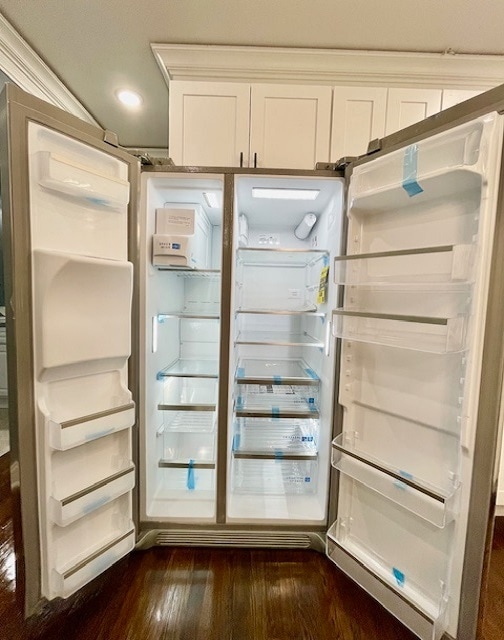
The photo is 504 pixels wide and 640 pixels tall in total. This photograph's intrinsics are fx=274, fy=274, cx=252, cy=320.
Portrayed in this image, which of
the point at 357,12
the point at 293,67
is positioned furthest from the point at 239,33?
the point at 357,12

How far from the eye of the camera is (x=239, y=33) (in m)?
1.41

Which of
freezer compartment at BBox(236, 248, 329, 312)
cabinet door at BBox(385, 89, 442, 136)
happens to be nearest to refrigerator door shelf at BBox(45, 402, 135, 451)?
freezer compartment at BBox(236, 248, 329, 312)

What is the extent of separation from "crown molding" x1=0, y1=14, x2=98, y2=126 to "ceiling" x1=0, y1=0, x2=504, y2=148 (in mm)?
43

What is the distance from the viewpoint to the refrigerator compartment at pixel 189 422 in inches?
68.3

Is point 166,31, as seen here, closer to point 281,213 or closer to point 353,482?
point 281,213

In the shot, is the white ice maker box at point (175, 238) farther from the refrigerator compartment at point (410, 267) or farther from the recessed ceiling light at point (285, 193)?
the refrigerator compartment at point (410, 267)

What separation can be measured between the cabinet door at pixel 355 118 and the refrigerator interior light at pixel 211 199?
26.8 inches

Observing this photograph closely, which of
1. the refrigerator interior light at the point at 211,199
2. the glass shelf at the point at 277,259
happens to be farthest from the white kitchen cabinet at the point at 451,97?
the refrigerator interior light at the point at 211,199

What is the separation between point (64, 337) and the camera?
3.14 feet

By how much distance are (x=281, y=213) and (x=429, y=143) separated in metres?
0.90

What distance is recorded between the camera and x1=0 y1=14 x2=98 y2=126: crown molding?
1481mm

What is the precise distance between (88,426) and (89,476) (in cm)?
23

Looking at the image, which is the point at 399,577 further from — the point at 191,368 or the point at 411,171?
the point at 411,171

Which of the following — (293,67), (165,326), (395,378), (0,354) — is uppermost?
(293,67)
